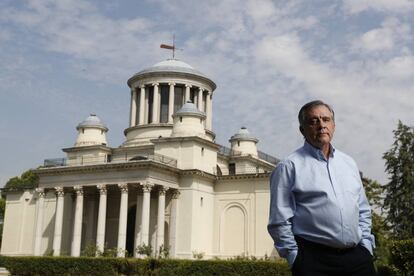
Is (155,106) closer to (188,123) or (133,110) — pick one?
(133,110)

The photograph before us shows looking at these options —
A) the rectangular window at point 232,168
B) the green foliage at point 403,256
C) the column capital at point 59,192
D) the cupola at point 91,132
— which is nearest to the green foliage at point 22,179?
the cupola at point 91,132

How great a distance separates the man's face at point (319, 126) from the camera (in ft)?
15.4

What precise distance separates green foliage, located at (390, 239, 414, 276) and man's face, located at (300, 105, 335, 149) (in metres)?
16.8

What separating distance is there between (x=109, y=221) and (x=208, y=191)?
8913mm

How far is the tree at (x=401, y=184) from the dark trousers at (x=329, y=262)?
3879cm

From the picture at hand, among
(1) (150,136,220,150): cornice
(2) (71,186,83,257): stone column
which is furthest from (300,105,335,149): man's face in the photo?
(2) (71,186,83,257): stone column

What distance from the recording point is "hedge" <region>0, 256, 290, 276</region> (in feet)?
A: 94.4

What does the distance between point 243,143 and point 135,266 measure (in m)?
23.4

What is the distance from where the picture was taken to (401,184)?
1654 inches

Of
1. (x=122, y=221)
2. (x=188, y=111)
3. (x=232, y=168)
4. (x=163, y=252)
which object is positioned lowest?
(x=163, y=252)

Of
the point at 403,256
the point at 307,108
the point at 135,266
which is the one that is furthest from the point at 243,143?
the point at 307,108

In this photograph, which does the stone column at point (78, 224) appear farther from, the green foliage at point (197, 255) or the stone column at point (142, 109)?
the stone column at point (142, 109)

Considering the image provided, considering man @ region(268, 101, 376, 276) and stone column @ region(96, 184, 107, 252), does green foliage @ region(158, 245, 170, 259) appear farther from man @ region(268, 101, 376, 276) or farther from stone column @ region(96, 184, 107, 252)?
man @ region(268, 101, 376, 276)

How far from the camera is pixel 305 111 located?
4820mm
